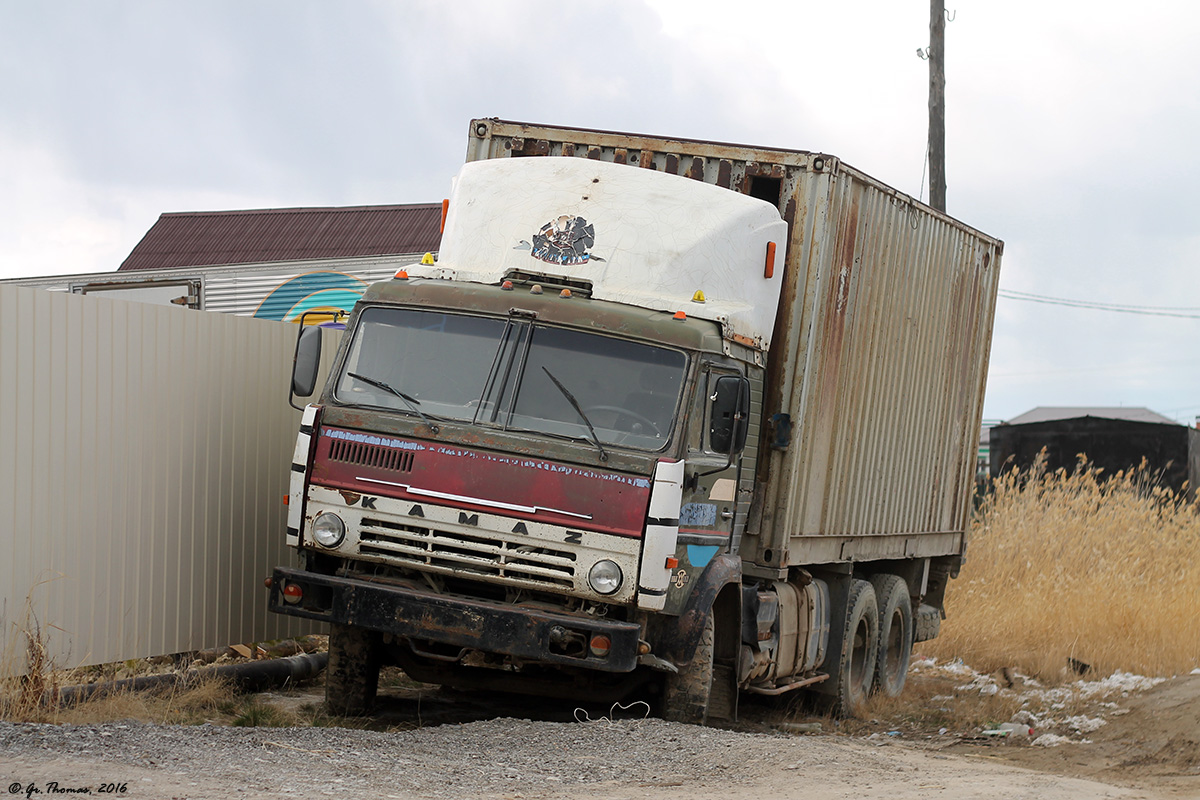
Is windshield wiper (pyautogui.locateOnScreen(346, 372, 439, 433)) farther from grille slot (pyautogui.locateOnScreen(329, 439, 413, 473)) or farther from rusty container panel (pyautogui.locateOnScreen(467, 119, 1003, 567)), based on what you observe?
rusty container panel (pyautogui.locateOnScreen(467, 119, 1003, 567))

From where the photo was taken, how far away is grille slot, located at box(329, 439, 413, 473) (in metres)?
7.62

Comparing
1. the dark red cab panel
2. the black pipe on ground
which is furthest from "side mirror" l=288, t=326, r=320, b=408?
the black pipe on ground

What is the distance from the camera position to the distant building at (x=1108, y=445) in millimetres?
26656

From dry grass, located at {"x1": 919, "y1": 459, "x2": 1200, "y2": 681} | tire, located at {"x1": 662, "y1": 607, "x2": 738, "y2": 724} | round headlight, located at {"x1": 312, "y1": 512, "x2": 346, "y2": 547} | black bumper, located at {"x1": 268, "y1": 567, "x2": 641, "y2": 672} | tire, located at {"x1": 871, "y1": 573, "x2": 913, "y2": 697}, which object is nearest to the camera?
black bumper, located at {"x1": 268, "y1": 567, "x2": 641, "y2": 672}

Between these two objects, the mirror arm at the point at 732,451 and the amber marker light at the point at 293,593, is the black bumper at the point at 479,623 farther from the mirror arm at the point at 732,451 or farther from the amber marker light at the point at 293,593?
the mirror arm at the point at 732,451

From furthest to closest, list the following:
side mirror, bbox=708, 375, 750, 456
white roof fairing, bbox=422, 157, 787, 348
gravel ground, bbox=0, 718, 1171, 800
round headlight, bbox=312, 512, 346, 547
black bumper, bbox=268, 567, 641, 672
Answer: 1. white roof fairing, bbox=422, 157, 787, 348
2. side mirror, bbox=708, 375, 750, 456
3. round headlight, bbox=312, 512, 346, 547
4. black bumper, bbox=268, 567, 641, 672
5. gravel ground, bbox=0, 718, 1171, 800

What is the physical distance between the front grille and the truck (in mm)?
13

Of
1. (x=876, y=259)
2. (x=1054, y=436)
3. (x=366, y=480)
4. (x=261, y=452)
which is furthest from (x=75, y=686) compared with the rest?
(x=1054, y=436)

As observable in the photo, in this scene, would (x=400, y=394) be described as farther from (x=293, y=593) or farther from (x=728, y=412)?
(x=728, y=412)

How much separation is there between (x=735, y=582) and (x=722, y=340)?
1.61m

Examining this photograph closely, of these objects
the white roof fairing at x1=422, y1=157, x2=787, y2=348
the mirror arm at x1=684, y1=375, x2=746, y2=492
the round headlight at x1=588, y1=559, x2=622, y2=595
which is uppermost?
the white roof fairing at x1=422, y1=157, x2=787, y2=348

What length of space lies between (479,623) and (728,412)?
1871 mm

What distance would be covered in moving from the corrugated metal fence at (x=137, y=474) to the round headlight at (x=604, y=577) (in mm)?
3119

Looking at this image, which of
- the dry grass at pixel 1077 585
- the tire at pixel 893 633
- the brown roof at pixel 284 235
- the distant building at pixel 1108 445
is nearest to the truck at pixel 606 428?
the tire at pixel 893 633
